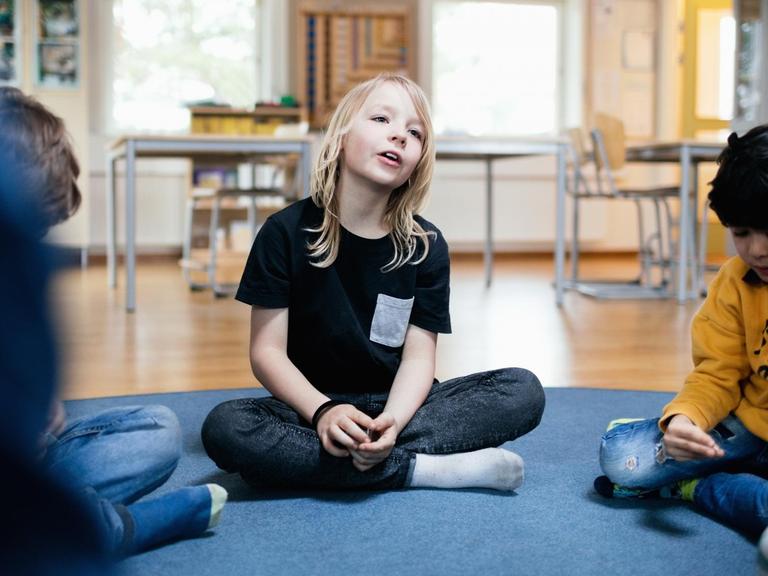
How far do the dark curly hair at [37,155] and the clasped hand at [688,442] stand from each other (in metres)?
0.77

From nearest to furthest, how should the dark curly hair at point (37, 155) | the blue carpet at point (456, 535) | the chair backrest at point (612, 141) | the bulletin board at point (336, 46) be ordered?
1. the dark curly hair at point (37, 155)
2. the blue carpet at point (456, 535)
3. the chair backrest at point (612, 141)
4. the bulletin board at point (336, 46)

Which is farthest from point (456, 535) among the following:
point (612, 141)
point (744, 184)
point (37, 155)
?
point (612, 141)

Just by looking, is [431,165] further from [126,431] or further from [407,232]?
[126,431]

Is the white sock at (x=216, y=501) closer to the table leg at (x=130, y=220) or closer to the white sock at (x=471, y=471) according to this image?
the white sock at (x=471, y=471)

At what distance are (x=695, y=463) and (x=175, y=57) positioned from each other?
5.89 metres

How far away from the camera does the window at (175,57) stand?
21.2ft

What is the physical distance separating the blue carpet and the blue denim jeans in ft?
0.10

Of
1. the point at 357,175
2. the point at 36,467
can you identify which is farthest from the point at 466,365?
the point at 36,467

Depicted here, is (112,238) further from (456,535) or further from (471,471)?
A: (456,535)

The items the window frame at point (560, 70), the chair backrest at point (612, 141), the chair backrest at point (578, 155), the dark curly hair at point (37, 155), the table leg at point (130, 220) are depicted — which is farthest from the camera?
the window frame at point (560, 70)

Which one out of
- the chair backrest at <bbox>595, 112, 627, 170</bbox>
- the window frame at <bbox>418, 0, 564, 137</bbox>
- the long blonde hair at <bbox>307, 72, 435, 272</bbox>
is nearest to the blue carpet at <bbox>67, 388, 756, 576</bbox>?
the long blonde hair at <bbox>307, 72, 435, 272</bbox>

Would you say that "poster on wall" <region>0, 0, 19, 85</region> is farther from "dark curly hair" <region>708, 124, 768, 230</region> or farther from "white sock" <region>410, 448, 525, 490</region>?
"dark curly hair" <region>708, 124, 768, 230</region>

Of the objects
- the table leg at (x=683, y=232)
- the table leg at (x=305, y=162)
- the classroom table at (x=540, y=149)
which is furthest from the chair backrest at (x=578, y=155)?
the table leg at (x=305, y=162)

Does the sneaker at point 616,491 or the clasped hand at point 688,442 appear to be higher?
the clasped hand at point 688,442
